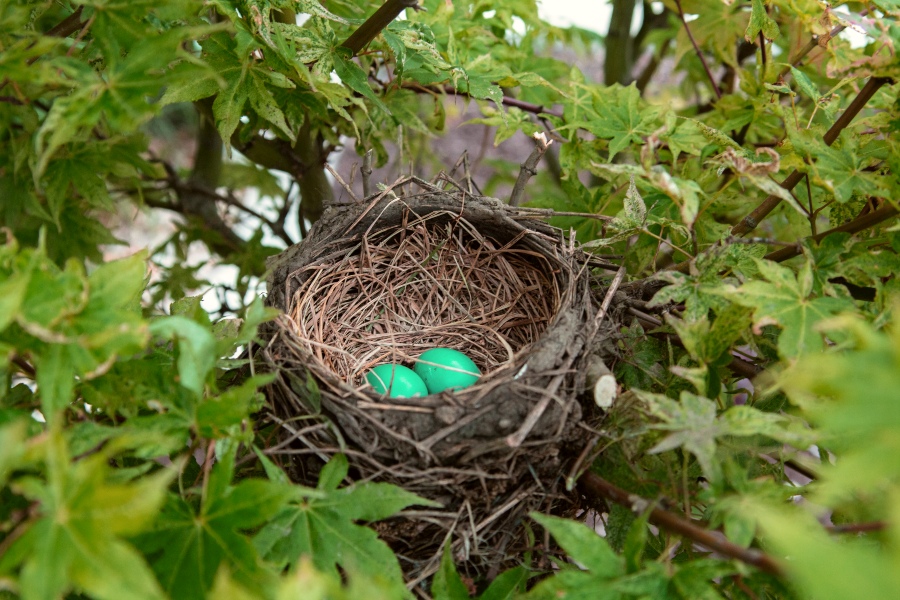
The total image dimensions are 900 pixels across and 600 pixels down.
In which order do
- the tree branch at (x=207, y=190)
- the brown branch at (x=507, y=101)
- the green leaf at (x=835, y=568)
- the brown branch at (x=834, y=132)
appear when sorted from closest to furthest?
1. the green leaf at (x=835, y=568)
2. the brown branch at (x=834, y=132)
3. the brown branch at (x=507, y=101)
4. the tree branch at (x=207, y=190)

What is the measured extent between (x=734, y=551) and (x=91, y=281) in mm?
642

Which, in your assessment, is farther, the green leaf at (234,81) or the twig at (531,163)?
the twig at (531,163)

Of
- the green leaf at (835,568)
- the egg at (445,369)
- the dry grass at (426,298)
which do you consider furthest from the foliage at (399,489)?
the egg at (445,369)

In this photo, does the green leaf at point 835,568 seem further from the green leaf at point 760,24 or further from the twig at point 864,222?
the green leaf at point 760,24

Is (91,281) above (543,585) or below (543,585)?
above

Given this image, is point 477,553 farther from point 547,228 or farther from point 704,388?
point 547,228

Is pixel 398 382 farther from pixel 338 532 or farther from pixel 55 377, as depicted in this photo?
pixel 55 377

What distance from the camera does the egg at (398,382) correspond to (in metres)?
1.12

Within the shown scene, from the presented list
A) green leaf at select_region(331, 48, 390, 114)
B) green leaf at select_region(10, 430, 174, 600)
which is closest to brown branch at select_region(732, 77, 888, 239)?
green leaf at select_region(331, 48, 390, 114)

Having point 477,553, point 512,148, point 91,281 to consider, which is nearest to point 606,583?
point 477,553

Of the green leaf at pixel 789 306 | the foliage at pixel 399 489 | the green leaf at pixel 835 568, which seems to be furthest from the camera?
the green leaf at pixel 789 306

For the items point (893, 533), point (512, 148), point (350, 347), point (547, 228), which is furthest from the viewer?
point (512, 148)

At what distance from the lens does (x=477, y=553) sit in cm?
81

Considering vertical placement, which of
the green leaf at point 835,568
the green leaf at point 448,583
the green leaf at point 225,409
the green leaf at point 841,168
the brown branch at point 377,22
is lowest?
the green leaf at point 448,583
